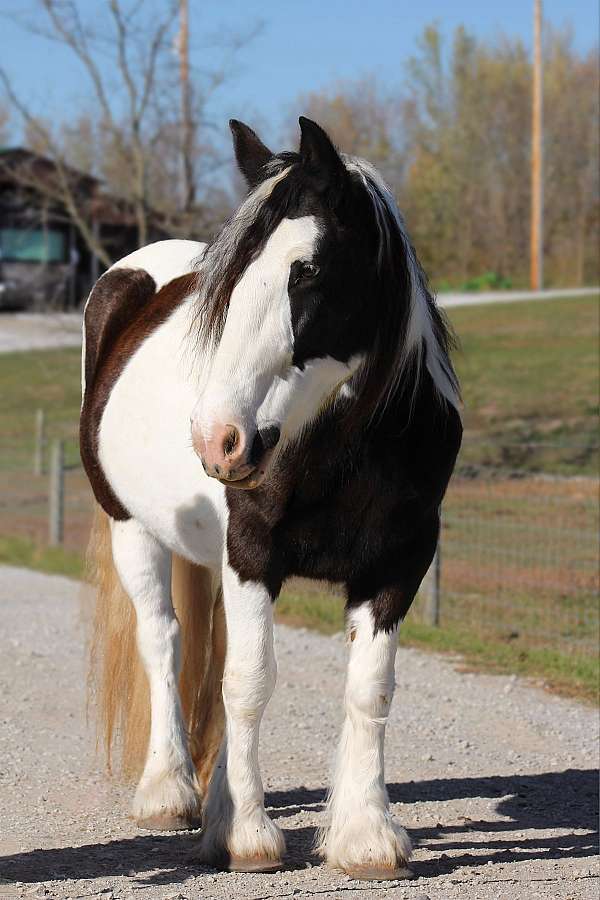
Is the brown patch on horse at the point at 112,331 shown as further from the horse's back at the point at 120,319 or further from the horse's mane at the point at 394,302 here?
the horse's mane at the point at 394,302

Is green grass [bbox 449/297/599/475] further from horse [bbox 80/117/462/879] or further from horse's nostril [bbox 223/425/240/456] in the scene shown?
horse's nostril [bbox 223/425/240/456]

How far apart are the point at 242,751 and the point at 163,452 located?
0.98 meters

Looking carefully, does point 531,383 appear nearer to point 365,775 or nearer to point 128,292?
point 128,292

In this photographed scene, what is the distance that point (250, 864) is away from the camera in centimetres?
344

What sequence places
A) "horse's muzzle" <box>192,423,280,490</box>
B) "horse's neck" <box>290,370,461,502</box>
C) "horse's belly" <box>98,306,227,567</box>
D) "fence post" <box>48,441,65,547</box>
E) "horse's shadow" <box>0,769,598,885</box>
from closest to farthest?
"horse's muzzle" <box>192,423,280,490</box> → "horse's neck" <box>290,370,461,502</box> → "horse's shadow" <box>0,769,598,885</box> → "horse's belly" <box>98,306,227,567</box> → "fence post" <box>48,441,65,547</box>

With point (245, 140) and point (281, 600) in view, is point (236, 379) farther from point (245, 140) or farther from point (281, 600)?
point (281, 600)

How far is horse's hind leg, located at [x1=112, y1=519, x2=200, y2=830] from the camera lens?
396 centimetres

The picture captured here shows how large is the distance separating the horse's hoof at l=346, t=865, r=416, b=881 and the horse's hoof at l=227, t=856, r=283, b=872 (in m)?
0.24

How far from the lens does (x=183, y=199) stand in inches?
514

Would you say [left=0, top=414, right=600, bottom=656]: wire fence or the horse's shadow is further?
[left=0, top=414, right=600, bottom=656]: wire fence

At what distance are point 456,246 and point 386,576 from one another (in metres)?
39.9

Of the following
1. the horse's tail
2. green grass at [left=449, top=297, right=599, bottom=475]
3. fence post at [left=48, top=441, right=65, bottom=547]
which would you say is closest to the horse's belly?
the horse's tail

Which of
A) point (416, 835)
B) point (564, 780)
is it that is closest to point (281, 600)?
point (564, 780)

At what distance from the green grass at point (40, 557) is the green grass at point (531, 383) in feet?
12.5
